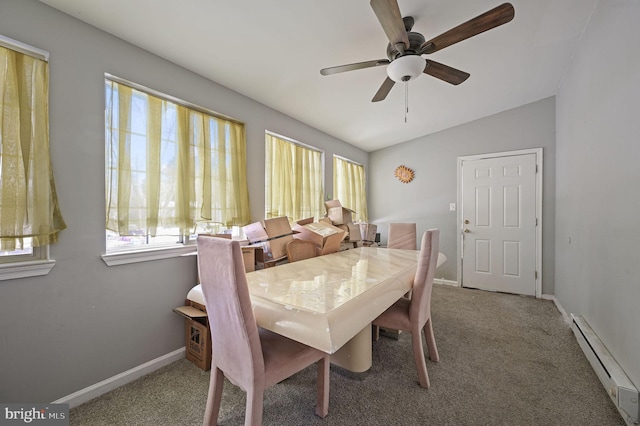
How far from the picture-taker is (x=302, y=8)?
1.66 m

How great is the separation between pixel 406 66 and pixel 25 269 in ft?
8.23

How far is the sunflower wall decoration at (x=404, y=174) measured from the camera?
15.3 feet

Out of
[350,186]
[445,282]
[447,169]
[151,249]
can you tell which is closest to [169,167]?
[151,249]

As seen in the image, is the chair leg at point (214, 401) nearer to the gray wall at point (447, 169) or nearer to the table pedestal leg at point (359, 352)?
the table pedestal leg at point (359, 352)

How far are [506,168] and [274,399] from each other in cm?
420

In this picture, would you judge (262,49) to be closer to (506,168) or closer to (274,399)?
(274,399)

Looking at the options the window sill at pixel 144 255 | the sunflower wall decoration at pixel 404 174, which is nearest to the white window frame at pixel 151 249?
the window sill at pixel 144 255

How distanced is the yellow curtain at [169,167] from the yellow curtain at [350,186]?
2.00 metres

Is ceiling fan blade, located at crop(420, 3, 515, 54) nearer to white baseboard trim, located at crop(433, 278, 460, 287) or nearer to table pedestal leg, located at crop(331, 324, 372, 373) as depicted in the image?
table pedestal leg, located at crop(331, 324, 372, 373)

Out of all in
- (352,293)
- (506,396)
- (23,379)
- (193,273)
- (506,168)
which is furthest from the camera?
(506,168)

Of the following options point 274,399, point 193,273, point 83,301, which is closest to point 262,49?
point 193,273

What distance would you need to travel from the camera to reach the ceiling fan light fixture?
5.53ft

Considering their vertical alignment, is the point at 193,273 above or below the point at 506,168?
below

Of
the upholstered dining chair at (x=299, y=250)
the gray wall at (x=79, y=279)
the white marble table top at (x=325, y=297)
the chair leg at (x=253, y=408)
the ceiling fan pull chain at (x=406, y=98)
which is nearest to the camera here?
the white marble table top at (x=325, y=297)
